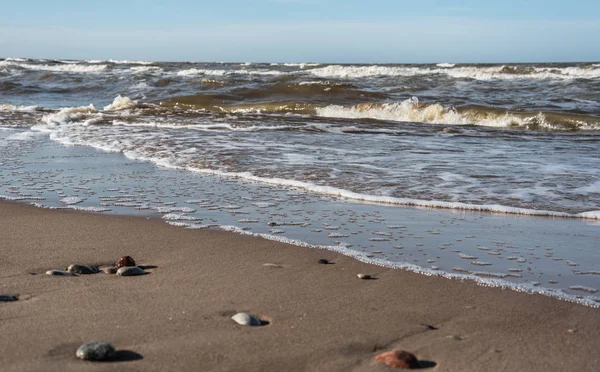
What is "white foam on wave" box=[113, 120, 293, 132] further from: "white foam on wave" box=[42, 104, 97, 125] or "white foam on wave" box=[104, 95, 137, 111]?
"white foam on wave" box=[104, 95, 137, 111]

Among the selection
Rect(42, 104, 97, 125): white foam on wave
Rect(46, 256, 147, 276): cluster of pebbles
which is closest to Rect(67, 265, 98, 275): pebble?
Rect(46, 256, 147, 276): cluster of pebbles

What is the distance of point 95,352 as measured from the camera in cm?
203

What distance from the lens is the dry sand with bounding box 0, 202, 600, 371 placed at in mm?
2133

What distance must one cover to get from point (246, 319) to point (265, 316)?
13 centimetres

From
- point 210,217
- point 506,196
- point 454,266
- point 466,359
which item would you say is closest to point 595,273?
point 454,266

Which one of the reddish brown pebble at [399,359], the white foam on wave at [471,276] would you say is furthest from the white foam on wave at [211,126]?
the reddish brown pebble at [399,359]

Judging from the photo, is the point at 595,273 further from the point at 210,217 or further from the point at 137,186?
the point at 137,186

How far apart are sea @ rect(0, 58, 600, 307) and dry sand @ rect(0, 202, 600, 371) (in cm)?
35

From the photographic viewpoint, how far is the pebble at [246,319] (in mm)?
2420

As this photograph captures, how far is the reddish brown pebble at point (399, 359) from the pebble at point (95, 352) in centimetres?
80

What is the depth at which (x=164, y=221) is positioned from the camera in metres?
4.35

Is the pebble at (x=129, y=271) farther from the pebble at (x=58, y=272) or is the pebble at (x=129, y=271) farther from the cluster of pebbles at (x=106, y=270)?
the pebble at (x=58, y=272)

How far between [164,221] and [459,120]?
35.5ft

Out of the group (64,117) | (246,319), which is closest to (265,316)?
(246,319)
